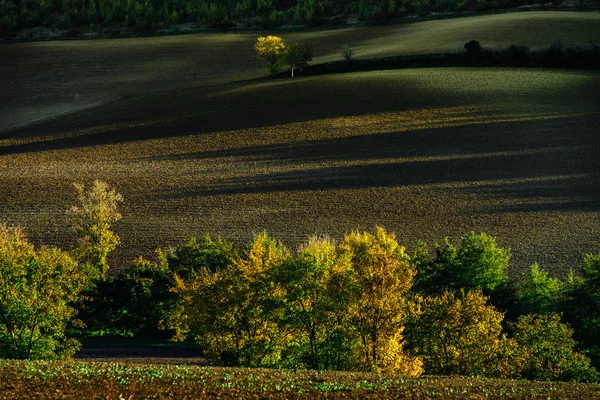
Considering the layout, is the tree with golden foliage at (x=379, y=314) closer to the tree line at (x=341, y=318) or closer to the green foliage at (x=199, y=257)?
the tree line at (x=341, y=318)

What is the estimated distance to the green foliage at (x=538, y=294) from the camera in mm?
45094

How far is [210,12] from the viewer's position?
517 feet

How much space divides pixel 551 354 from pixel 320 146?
147 feet

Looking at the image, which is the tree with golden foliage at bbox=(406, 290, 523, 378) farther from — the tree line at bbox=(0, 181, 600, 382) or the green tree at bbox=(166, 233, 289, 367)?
the green tree at bbox=(166, 233, 289, 367)

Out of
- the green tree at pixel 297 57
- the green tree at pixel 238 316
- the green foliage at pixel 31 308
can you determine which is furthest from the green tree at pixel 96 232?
the green tree at pixel 297 57

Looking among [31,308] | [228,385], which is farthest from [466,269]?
[228,385]

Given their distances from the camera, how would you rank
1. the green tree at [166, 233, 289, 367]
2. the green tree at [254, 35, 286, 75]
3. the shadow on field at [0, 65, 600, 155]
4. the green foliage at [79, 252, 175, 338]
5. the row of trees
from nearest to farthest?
the green tree at [166, 233, 289, 367] < the green foliage at [79, 252, 175, 338] < the shadow on field at [0, 65, 600, 155] < the green tree at [254, 35, 286, 75] < the row of trees

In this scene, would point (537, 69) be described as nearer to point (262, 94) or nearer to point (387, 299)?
point (262, 94)

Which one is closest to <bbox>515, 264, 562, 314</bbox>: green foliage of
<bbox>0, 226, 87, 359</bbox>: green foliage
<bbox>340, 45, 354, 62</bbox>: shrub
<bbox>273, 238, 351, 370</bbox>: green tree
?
<bbox>273, 238, 351, 370</bbox>: green tree

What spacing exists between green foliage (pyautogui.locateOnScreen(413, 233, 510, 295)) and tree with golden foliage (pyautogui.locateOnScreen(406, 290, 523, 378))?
6.65m

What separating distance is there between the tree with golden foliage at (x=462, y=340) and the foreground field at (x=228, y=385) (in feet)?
35.2

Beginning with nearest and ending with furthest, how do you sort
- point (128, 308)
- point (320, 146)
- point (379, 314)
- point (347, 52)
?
point (379, 314), point (128, 308), point (320, 146), point (347, 52)

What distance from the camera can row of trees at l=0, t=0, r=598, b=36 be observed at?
149750mm

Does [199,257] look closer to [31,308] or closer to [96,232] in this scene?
[96,232]
